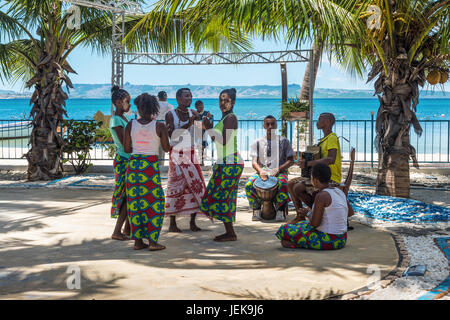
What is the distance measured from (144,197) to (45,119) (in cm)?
741

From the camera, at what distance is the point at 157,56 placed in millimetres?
15273

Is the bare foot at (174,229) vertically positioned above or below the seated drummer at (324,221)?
below

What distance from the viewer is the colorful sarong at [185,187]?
6547 mm

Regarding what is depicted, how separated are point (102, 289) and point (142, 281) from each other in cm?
35

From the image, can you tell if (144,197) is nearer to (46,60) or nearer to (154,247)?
(154,247)

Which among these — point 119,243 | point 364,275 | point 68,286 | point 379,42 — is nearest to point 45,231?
point 119,243

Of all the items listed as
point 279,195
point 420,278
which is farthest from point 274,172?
point 420,278

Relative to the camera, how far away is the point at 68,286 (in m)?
4.35

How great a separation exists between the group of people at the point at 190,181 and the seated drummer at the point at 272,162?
0.02m

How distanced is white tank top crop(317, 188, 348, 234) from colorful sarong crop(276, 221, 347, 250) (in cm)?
6

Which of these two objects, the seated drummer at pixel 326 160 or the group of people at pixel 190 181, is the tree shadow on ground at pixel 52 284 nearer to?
the group of people at pixel 190 181

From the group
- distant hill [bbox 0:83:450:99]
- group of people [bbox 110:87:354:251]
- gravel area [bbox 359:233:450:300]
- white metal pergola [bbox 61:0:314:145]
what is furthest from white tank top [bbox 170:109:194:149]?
distant hill [bbox 0:83:450:99]

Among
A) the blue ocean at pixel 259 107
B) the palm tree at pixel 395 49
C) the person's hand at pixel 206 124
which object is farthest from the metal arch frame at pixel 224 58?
the blue ocean at pixel 259 107
